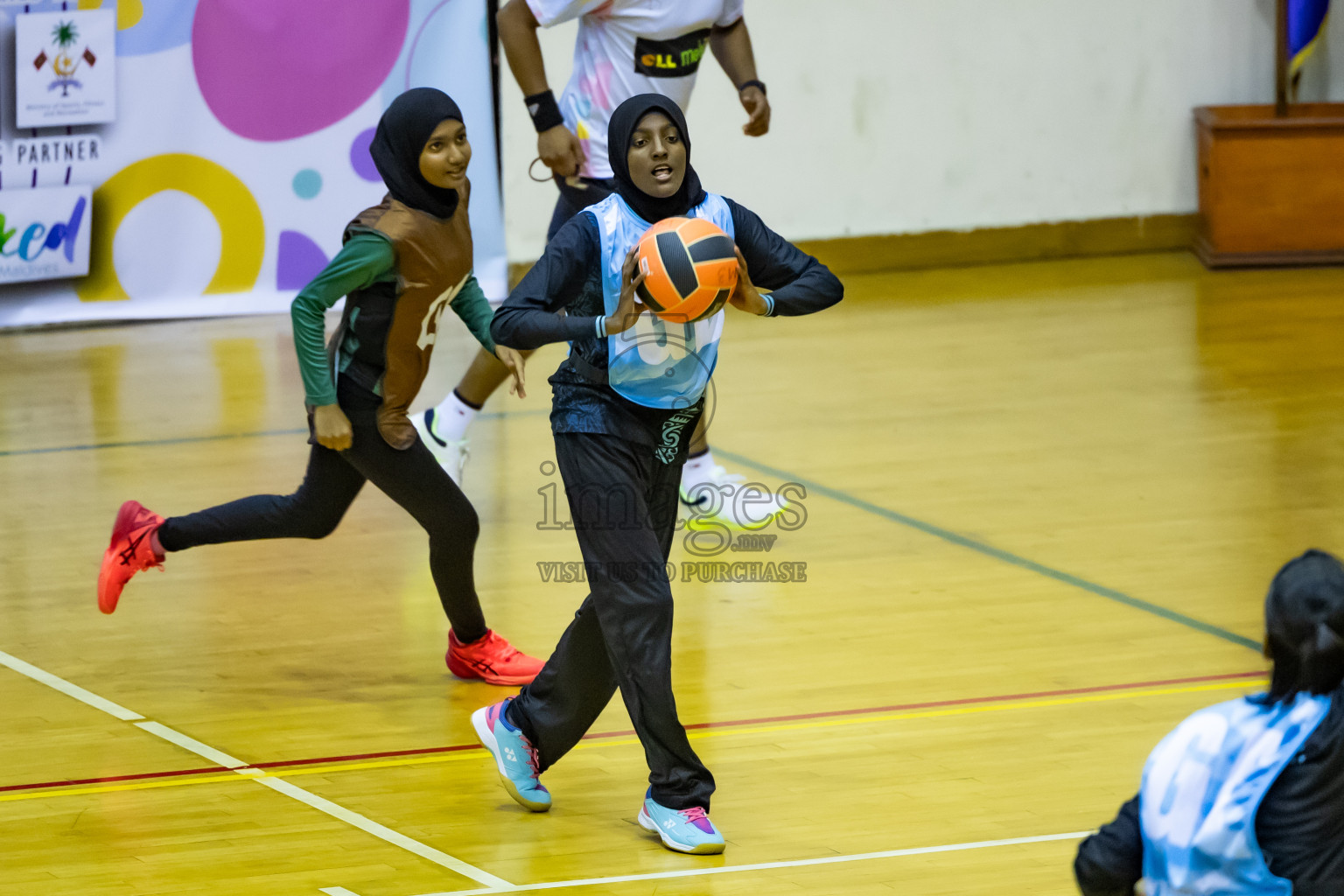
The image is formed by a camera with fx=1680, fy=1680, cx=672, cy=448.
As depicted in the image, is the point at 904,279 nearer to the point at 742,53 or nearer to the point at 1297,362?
the point at 1297,362

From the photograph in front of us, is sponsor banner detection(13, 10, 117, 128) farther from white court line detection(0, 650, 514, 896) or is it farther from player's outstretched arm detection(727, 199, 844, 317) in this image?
player's outstretched arm detection(727, 199, 844, 317)

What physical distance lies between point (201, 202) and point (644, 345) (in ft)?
19.8

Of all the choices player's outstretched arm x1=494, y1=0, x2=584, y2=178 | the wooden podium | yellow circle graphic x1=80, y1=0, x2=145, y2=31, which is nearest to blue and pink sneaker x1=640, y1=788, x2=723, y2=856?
player's outstretched arm x1=494, y1=0, x2=584, y2=178

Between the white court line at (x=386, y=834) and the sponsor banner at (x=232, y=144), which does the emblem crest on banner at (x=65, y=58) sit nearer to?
the sponsor banner at (x=232, y=144)

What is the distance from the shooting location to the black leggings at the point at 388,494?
412 cm

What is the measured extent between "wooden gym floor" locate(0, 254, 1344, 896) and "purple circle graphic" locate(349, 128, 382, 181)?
121 cm

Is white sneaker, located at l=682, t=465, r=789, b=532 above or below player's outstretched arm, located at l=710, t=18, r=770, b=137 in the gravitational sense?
below

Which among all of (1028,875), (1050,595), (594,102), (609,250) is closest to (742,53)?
(594,102)

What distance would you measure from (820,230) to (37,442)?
181 inches

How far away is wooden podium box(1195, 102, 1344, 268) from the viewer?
9133 millimetres

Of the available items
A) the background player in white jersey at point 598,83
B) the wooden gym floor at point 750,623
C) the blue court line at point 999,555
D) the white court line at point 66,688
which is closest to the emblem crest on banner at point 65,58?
the wooden gym floor at point 750,623

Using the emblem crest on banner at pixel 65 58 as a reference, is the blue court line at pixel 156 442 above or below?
below

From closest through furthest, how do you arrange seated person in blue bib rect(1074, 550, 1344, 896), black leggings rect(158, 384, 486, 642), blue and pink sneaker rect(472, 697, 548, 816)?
seated person in blue bib rect(1074, 550, 1344, 896)
blue and pink sneaker rect(472, 697, 548, 816)
black leggings rect(158, 384, 486, 642)

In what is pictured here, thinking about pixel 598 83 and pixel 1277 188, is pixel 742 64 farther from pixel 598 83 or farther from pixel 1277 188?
pixel 1277 188
